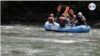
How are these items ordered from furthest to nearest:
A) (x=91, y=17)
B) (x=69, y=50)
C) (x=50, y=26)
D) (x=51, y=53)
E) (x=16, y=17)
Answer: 1. (x=16, y=17)
2. (x=91, y=17)
3. (x=50, y=26)
4. (x=69, y=50)
5. (x=51, y=53)

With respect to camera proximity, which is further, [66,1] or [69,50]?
[66,1]

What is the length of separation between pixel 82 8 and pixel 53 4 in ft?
12.6

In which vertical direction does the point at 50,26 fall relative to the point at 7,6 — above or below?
below

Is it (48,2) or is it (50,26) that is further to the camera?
(48,2)

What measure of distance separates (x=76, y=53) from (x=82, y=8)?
22084 millimetres

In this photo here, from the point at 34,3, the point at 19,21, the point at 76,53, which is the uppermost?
the point at 34,3

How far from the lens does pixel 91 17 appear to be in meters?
30.2

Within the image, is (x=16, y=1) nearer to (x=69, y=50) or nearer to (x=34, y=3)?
(x=34, y=3)

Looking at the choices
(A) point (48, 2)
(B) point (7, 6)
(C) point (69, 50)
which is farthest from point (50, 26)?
(B) point (7, 6)

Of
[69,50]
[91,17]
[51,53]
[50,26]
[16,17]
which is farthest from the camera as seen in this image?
[16,17]

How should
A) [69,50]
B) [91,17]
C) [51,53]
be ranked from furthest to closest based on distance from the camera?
[91,17] → [69,50] → [51,53]

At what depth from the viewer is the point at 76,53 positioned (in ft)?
28.4

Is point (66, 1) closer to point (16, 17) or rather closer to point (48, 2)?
point (48, 2)

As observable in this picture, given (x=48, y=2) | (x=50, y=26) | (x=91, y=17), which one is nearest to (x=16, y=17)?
(x=48, y=2)
